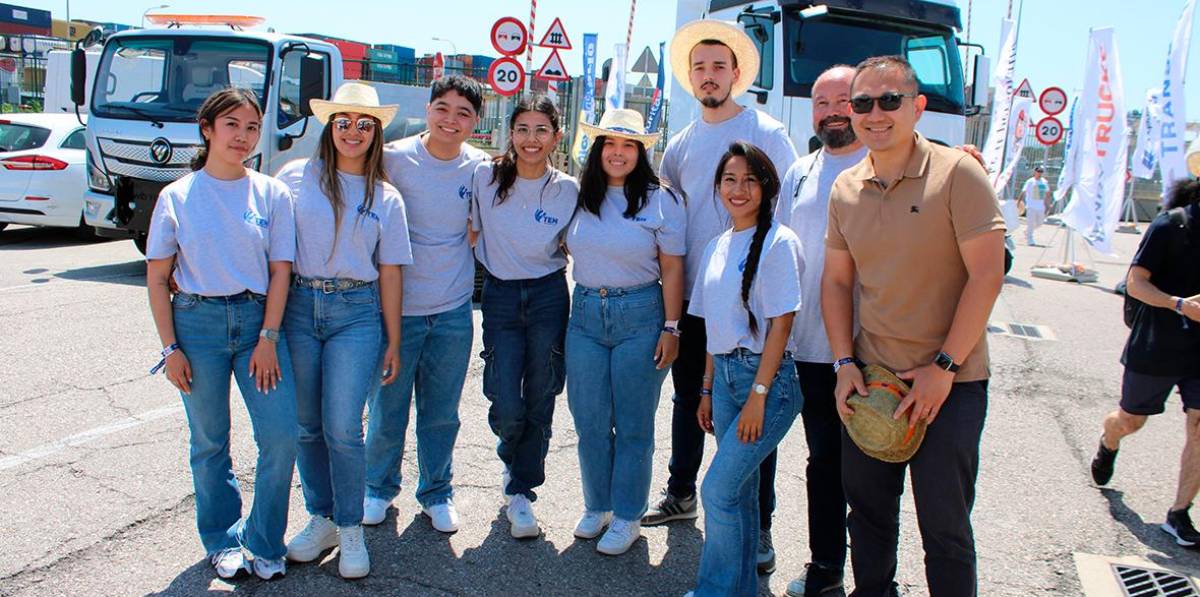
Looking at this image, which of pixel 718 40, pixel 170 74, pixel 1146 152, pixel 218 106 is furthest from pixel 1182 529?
pixel 1146 152

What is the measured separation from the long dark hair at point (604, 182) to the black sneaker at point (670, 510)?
1.35 meters

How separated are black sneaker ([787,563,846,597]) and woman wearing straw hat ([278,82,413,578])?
1.60 m

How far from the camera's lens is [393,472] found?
3943 millimetres

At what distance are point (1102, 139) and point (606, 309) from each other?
1166 cm

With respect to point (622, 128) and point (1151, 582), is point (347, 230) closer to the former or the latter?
point (622, 128)

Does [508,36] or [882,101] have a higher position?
[508,36]

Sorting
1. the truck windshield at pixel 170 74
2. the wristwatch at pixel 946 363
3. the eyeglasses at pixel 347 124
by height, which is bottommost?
the wristwatch at pixel 946 363

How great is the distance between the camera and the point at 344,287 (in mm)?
3379

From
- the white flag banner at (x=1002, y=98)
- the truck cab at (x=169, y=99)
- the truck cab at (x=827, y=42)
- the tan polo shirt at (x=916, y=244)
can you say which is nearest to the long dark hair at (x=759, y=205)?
the tan polo shirt at (x=916, y=244)

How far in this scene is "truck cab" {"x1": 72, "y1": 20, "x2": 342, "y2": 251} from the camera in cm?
905

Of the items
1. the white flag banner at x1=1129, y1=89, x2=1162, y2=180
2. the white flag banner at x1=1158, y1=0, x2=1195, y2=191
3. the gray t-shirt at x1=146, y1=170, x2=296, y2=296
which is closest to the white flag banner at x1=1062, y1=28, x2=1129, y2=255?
the white flag banner at x1=1158, y1=0, x2=1195, y2=191

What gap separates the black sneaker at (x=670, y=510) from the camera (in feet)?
13.3

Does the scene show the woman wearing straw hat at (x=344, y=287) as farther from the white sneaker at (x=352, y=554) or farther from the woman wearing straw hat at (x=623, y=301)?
the woman wearing straw hat at (x=623, y=301)

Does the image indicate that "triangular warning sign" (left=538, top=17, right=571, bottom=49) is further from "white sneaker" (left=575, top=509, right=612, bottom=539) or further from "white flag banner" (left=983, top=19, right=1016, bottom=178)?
"white sneaker" (left=575, top=509, right=612, bottom=539)
